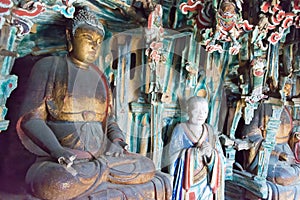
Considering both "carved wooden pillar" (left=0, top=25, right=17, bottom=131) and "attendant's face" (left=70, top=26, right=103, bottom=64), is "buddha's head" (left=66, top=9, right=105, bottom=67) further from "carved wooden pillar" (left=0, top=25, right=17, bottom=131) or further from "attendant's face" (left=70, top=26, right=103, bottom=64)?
"carved wooden pillar" (left=0, top=25, right=17, bottom=131)

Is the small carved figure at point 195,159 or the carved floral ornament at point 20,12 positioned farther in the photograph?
the small carved figure at point 195,159

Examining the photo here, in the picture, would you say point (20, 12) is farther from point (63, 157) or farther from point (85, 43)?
point (63, 157)

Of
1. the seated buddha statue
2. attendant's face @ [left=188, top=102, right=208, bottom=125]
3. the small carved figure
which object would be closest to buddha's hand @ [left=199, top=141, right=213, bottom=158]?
the small carved figure

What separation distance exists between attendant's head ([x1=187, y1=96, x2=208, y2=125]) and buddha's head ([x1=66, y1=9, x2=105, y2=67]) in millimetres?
1045

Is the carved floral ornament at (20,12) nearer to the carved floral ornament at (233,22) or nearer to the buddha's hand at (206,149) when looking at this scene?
the carved floral ornament at (233,22)

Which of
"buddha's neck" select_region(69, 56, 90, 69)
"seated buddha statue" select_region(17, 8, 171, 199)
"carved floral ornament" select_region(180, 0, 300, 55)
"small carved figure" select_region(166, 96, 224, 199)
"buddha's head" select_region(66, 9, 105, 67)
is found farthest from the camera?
"small carved figure" select_region(166, 96, 224, 199)

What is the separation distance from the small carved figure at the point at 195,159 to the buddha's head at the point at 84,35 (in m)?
1.09

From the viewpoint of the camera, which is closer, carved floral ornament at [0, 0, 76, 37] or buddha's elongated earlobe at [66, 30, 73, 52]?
carved floral ornament at [0, 0, 76, 37]

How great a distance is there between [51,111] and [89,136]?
32 centimetres

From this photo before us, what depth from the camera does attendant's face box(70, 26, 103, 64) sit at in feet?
7.46

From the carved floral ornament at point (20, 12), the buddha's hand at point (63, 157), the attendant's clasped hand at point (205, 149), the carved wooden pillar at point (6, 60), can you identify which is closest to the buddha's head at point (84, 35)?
the carved floral ornament at point (20, 12)

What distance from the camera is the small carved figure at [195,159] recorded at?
2.82 m

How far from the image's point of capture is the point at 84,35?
7.47 ft

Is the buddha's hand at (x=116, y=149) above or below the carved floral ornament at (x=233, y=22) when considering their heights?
below
